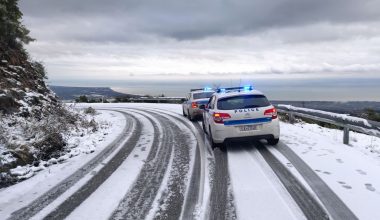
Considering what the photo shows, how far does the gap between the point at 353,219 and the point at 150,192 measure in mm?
3307

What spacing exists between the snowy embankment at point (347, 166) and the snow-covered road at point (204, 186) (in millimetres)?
21

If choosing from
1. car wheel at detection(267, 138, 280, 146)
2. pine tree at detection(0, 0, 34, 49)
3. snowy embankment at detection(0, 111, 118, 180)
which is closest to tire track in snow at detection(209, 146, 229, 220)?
car wheel at detection(267, 138, 280, 146)

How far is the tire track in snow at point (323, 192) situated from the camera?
5.39 meters

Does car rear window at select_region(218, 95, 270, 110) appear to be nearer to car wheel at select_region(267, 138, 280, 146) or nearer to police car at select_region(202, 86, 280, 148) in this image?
police car at select_region(202, 86, 280, 148)

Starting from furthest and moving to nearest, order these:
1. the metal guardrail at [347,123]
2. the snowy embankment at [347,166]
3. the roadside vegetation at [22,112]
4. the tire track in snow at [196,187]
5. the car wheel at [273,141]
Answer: the car wheel at [273,141], the metal guardrail at [347,123], the roadside vegetation at [22,112], the snowy embankment at [347,166], the tire track in snow at [196,187]

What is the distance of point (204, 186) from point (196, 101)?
12.0 m

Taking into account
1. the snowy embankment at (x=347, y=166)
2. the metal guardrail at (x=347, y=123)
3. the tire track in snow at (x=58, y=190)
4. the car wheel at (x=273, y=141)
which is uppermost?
the metal guardrail at (x=347, y=123)

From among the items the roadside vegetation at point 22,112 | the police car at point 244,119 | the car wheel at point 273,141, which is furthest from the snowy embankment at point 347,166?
the roadside vegetation at point 22,112

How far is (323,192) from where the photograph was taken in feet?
20.8

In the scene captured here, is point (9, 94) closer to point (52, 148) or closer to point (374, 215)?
point (52, 148)

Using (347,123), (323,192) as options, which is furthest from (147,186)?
(347,123)

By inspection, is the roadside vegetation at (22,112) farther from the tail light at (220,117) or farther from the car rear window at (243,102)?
the car rear window at (243,102)

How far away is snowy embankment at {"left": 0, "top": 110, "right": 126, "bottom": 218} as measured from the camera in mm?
6504

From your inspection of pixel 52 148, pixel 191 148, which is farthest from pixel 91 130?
pixel 191 148
